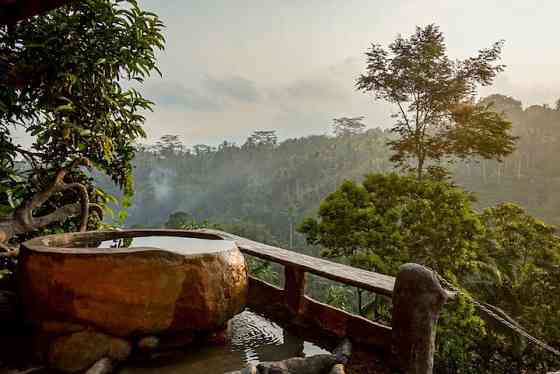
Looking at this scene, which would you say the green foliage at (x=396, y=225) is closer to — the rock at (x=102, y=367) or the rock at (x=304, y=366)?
the rock at (x=304, y=366)

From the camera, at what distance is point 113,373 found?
102 inches

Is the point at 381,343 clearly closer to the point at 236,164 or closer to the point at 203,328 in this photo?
the point at 203,328

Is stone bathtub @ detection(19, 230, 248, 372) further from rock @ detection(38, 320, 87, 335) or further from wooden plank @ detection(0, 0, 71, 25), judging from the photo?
wooden plank @ detection(0, 0, 71, 25)

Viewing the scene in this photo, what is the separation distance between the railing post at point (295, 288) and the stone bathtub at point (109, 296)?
3.61 ft

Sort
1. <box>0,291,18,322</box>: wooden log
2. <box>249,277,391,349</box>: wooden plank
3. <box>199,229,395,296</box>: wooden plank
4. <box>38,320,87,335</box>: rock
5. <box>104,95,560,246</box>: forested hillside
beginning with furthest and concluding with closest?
<box>104,95,560,246</box>: forested hillside → <box>0,291,18,322</box>: wooden log → <box>249,277,391,349</box>: wooden plank → <box>199,229,395,296</box>: wooden plank → <box>38,320,87,335</box>: rock

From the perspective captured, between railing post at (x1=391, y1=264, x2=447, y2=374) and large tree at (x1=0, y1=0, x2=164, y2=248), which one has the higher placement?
large tree at (x1=0, y1=0, x2=164, y2=248)

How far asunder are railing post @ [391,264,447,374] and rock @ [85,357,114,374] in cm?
205

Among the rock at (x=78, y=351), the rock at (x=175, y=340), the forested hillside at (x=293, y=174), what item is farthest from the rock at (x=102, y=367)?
the forested hillside at (x=293, y=174)

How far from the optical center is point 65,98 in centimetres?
388

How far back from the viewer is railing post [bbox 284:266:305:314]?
3.72m

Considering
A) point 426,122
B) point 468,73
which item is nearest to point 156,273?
point 426,122

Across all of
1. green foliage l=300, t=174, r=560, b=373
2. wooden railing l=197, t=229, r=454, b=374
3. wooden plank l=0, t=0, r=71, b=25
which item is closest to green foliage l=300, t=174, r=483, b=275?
green foliage l=300, t=174, r=560, b=373

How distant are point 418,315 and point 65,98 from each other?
3884 mm

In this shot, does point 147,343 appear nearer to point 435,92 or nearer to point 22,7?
point 22,7
